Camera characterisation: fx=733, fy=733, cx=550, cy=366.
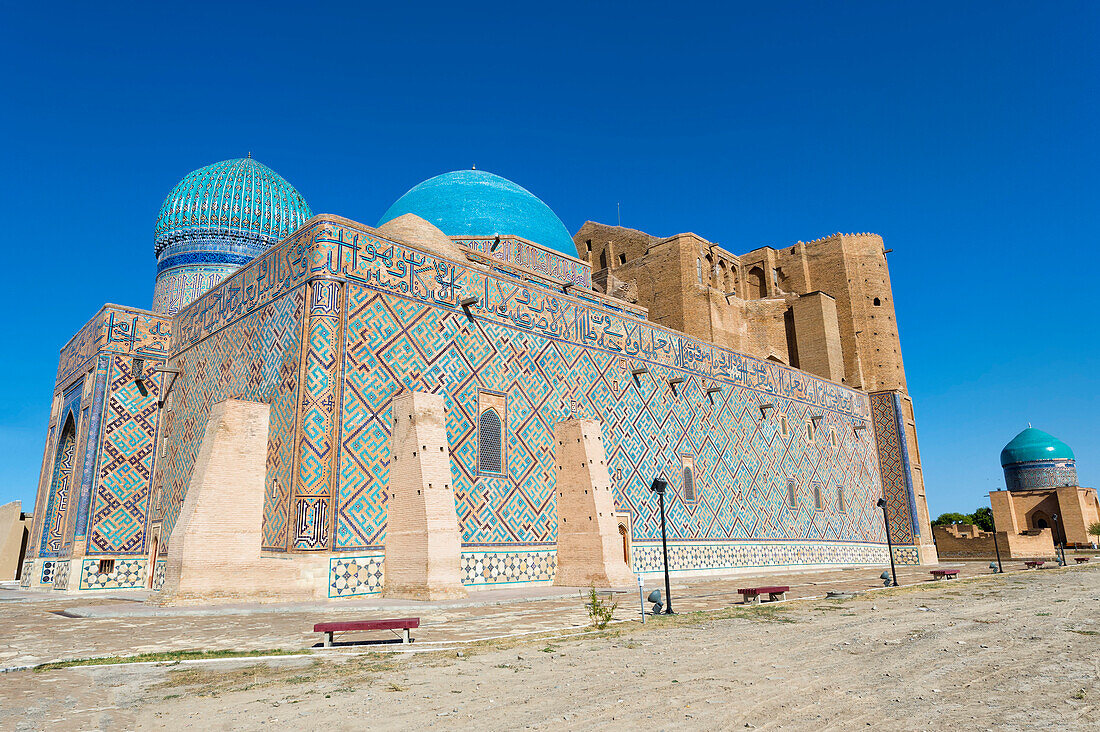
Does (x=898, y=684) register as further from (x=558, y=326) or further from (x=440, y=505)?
(x=558, y=326)

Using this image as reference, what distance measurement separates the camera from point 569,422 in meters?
13.4

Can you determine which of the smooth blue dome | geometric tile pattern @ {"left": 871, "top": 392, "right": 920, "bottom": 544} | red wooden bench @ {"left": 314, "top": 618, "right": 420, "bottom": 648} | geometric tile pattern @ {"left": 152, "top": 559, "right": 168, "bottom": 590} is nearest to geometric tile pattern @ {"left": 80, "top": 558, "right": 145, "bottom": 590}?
geometric tile pattern @ {"left": 152, "top": 559, "right": 168, "bottom": 590}

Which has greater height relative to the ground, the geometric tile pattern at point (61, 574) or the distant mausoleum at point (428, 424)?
the distant mausoleum at point (428, 424)

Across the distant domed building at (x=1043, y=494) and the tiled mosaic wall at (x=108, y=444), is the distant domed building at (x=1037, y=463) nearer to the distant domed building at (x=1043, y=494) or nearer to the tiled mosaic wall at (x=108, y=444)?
the distant domed building at (x=1043, y=494)

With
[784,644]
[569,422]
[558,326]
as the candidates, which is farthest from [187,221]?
[784,644]

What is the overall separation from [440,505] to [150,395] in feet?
27.1

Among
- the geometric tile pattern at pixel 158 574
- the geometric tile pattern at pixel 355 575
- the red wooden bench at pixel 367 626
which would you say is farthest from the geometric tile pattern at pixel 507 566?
the geometric tile pattern at pixel 158 574

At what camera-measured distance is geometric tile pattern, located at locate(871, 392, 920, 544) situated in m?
21.9

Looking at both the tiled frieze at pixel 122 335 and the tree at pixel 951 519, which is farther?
the tree at pixel 951 519

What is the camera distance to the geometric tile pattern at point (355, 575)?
998 centimetres

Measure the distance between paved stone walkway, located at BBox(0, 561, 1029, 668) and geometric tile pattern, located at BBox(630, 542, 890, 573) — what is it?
3407 millimetres

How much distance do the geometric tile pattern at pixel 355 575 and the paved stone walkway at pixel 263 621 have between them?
0.53 metres

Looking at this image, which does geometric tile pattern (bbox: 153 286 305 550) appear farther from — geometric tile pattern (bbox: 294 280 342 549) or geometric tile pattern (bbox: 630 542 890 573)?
geometric tile pattern (bbox: 630 542 890 573)

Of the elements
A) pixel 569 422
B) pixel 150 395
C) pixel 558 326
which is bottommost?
pixel 569 422
